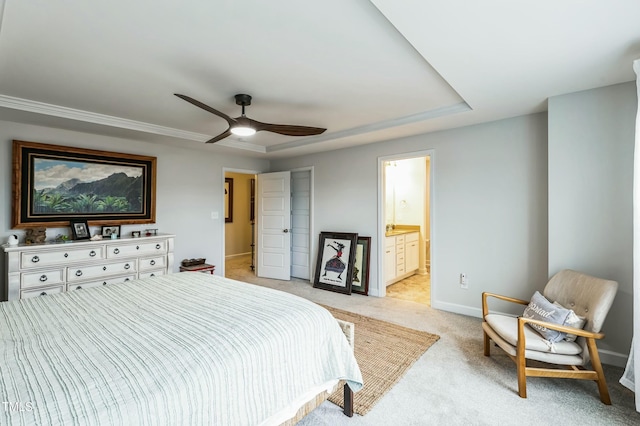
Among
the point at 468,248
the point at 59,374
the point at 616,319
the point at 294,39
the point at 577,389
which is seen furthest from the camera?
the point at 468,248

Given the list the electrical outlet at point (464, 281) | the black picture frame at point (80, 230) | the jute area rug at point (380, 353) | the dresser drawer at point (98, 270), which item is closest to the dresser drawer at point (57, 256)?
the dresser drawer at point (98, 270)

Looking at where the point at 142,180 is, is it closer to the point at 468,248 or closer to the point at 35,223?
the point at 35,223

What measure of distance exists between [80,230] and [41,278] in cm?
72

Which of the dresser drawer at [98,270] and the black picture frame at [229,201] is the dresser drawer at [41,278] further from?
the black picture frame at [229,201]

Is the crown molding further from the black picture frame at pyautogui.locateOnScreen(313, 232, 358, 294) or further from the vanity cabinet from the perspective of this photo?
the vanity cabinet

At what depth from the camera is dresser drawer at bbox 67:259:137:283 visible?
3.33 meters

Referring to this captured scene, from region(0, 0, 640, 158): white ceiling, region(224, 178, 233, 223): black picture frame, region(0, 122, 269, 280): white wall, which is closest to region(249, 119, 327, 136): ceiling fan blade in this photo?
region(0, 0, 640, 158): white ceiling

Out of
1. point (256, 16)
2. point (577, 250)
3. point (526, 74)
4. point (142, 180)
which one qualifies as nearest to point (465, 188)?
point (577, 250)

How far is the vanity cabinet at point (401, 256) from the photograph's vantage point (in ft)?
16.0

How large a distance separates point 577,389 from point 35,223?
214 inches

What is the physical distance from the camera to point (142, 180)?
4.31 m

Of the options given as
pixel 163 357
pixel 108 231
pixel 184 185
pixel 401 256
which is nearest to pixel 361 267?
pixel 401 256

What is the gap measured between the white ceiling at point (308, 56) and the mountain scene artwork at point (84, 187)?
1.80 ft

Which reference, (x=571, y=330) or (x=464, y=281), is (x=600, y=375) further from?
(x=464, y=281)
